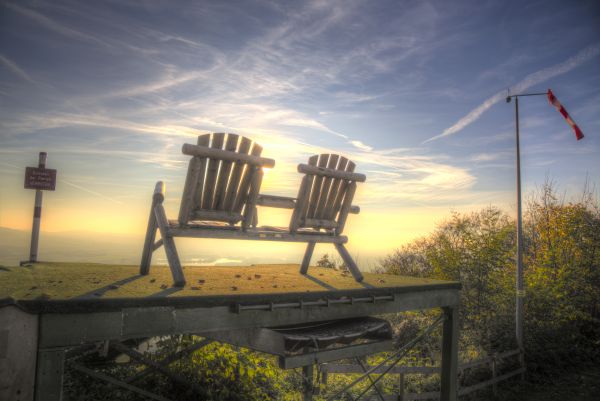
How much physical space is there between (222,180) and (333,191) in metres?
1.61

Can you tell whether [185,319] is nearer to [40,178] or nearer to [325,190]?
[325,190]

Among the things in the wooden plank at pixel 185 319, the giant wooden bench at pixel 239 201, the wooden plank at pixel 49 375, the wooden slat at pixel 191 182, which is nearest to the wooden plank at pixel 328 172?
the giant wooden bench at pixel 239 201

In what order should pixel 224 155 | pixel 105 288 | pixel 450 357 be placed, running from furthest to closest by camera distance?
pixel 450 357
pixel 224 155
pixel 105 288

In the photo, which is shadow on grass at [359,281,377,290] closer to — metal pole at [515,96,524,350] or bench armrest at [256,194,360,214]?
bench armrest at [256,194,360,214]

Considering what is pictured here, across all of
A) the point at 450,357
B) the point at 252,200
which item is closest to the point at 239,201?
the point at 252,200

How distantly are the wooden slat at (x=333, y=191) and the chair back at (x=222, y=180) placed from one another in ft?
3.70

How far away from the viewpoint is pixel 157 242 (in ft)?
14.4

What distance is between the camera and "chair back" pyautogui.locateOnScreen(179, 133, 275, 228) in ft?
13.3

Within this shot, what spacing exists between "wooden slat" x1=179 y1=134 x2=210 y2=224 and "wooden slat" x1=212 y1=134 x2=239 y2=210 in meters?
0.23

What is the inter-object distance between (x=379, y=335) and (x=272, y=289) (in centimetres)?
157

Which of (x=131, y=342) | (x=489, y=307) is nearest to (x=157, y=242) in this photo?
(x=131, y=342)

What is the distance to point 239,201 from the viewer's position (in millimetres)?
4445

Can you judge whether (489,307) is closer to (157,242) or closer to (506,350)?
(506,350)

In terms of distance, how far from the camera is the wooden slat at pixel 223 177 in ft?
13.8
